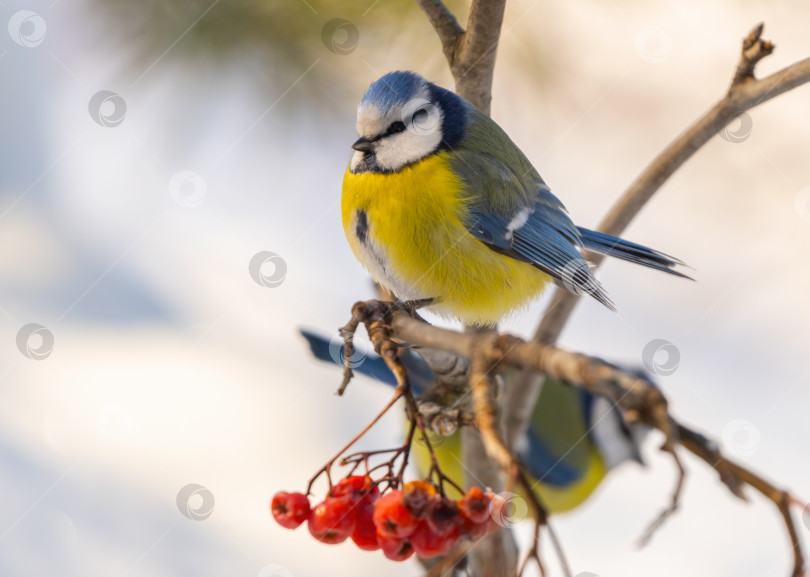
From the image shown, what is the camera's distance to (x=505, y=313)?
887mm

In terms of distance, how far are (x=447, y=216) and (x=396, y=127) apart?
12 centimetres

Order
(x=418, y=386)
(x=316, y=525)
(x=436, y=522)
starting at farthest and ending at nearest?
(x=418, y=386) → (x=316, y=525) → (x=436, y=522)

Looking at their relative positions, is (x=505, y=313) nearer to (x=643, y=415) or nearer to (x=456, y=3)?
(x=456, y=3)

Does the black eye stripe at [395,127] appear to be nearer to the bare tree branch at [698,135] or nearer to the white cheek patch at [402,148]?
the white cheek patch at [402,148]

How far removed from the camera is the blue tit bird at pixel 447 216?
816 millimetres

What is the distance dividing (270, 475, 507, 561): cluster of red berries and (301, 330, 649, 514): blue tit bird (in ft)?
1.46

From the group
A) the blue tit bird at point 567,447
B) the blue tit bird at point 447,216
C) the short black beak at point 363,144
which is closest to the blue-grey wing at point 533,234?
the blue tit bird at point 447,216

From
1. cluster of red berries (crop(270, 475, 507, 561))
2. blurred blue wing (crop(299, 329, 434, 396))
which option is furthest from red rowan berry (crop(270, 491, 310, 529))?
blurred blue wing (crop(299, 329, 434, 396))

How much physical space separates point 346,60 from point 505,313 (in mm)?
464

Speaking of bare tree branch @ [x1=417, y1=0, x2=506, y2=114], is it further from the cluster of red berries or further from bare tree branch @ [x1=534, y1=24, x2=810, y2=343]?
the cluster of red berries

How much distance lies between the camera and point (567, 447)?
1.20 metres

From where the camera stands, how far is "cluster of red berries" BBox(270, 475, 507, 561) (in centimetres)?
A: 51

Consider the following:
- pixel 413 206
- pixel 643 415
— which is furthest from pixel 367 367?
pixel 643 415

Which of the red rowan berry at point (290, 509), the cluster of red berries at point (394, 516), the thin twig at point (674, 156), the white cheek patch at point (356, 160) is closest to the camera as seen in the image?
the cluster of red berries at point (394, 516)
